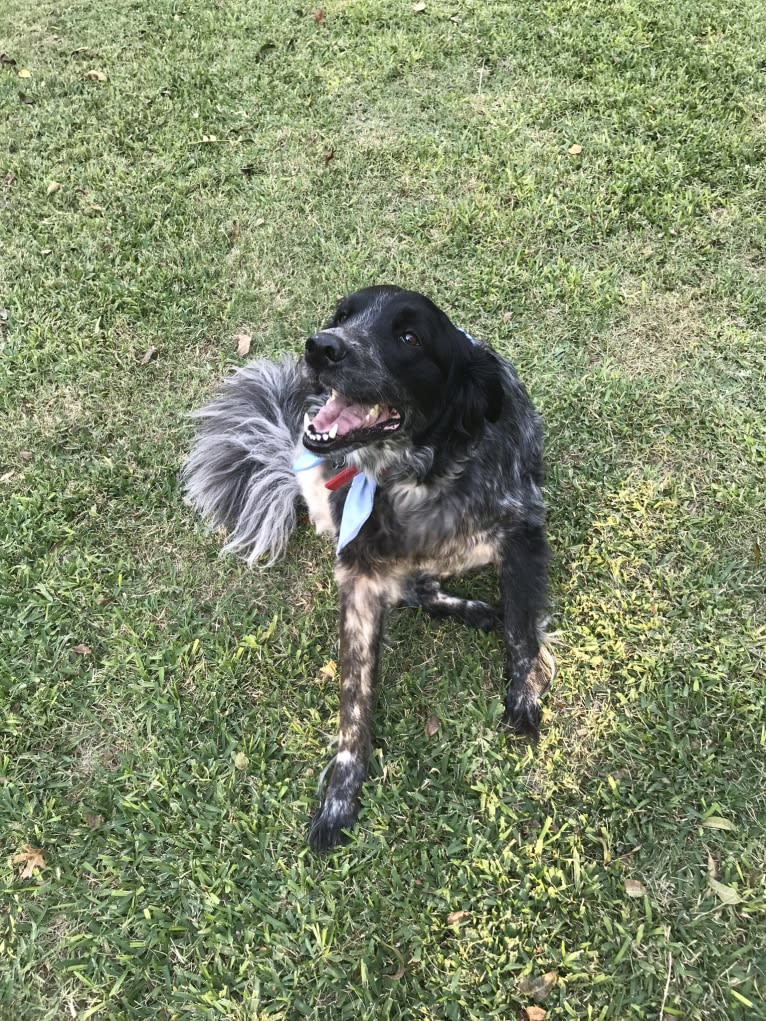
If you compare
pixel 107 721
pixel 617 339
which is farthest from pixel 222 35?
pixel 107 721

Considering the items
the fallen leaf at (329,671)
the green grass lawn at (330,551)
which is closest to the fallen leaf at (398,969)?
the green grass lawn at (330,551)

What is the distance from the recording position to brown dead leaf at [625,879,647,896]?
2406 millimetres

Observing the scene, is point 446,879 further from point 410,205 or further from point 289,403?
point 410,205

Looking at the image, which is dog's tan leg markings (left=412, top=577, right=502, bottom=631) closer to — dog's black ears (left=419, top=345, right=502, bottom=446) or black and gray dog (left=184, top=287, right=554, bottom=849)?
black and gray dog (left=184, top=287, right=554, bottom=849)

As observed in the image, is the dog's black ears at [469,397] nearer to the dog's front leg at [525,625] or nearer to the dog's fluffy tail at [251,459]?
Answer: the dog's front leg at [525,625]

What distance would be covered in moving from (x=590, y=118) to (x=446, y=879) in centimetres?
516

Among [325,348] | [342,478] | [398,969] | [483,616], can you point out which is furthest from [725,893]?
[325,348]

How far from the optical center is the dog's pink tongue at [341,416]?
102 inches

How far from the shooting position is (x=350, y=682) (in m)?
2.83

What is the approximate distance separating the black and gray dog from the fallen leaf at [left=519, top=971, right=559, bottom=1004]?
791mm

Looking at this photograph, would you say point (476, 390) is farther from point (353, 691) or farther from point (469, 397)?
point (353, 691)

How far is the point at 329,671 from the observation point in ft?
10.1

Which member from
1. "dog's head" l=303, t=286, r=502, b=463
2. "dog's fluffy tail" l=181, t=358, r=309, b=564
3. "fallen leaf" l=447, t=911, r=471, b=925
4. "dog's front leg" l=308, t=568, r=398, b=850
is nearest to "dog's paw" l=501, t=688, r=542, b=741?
"dog's front leg" l=308, t=568, r=398, b=850

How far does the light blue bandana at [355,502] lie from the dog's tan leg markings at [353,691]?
0.22m
